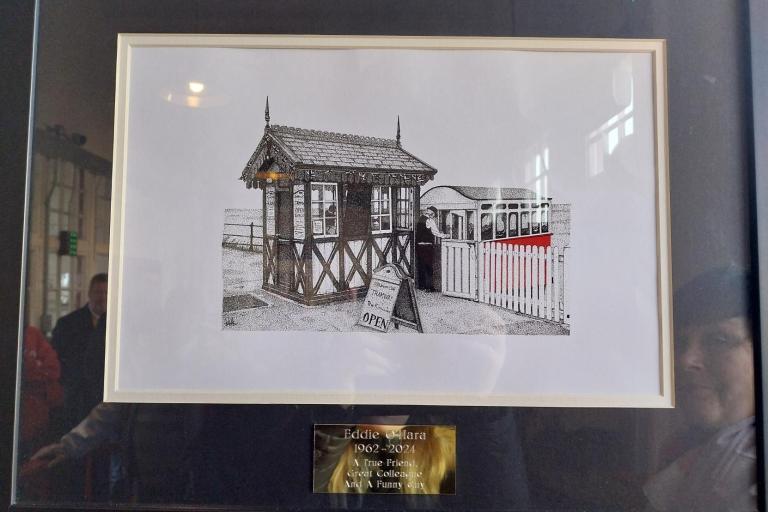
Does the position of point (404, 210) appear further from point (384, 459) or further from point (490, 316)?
point (384, 459)

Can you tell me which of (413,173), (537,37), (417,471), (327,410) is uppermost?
(537,37)

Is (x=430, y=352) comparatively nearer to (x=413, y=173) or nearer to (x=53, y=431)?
(x=413, y=173)

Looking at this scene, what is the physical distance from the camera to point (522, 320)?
983 mm

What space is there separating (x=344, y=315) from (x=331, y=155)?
0.97 ft

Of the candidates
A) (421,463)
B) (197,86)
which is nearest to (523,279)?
(421,463)

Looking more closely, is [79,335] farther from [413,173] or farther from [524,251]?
[524,251]

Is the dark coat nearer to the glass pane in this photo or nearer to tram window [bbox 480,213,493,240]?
the glass pane

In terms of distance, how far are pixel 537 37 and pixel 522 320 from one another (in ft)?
1.70

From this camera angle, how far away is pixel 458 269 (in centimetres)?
100

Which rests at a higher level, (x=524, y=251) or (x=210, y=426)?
(x=524, y=251)

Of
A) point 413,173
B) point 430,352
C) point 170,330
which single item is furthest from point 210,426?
point 413,173

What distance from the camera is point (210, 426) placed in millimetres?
975

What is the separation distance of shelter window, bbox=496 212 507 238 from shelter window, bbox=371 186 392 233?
197mm

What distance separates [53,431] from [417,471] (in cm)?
66
